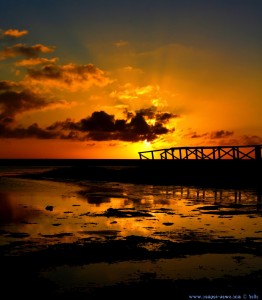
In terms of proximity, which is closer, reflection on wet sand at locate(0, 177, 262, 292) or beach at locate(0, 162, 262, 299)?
beach at locate(0, 162, 262, 299)

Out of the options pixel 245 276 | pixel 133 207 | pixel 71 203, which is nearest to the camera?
pixel 245 276

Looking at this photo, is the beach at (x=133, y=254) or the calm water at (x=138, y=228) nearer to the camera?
the beach at (x=133, y=254)

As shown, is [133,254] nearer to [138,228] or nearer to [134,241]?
[134,241]

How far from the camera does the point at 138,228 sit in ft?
44.1

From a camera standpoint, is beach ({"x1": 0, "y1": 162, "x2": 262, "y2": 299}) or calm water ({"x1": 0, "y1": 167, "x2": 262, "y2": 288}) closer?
beach ({"x1": 0, "y1": 162, "x2": 262, "y2": 299})

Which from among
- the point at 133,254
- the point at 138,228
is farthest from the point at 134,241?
the point at 138,228

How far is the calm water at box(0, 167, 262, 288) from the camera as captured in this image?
8.20m

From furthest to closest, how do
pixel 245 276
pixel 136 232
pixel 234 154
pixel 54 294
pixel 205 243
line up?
pixel 234 154 < pixel 136 232 < pixel 205 243 < pixel 245 276 < pixel 54 294

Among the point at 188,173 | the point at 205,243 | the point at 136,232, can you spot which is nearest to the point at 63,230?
the point at 136,232

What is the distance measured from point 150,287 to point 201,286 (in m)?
Result: 0.95

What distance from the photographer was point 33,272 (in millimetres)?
8141

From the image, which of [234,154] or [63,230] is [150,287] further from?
[234,154]

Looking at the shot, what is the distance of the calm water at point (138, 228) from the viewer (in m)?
8.20

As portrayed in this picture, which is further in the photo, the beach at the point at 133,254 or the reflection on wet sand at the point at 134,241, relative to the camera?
the reflection on wet sand at the point at 134,241
